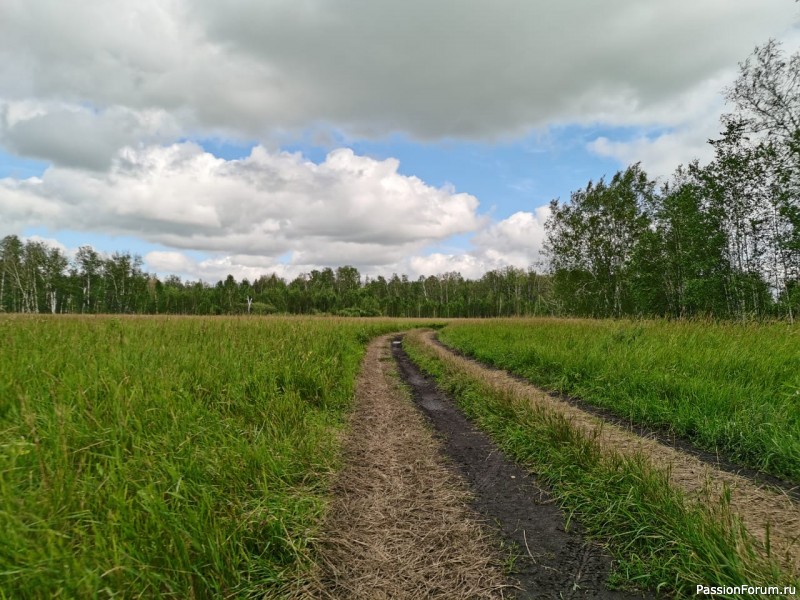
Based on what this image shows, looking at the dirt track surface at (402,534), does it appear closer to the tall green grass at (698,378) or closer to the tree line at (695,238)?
the tall green grass at (698,378)

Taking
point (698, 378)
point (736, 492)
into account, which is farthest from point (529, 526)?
point (698, 378)

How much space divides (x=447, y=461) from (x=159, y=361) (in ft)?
14.9

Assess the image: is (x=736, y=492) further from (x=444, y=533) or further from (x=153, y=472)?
(x=153, y=472)

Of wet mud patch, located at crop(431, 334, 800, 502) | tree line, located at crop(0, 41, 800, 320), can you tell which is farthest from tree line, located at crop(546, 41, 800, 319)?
wet mud patch, located at crop(431, 334, 800, 502)

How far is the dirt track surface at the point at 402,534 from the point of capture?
2211 millimetres

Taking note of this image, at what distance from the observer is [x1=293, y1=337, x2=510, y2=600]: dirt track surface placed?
2211 millimetres

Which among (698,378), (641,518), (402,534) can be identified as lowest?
(402,534)

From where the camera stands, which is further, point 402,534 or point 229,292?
point 229,292

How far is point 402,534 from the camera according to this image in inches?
109

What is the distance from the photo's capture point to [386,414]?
20.0 feet

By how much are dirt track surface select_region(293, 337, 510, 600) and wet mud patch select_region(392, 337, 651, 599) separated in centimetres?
16

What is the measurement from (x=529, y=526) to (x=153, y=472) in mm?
3070

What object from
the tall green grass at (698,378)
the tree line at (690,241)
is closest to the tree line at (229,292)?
the tree line at (690,241)

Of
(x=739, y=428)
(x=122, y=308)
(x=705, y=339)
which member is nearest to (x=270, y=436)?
(x=739, y=428)
